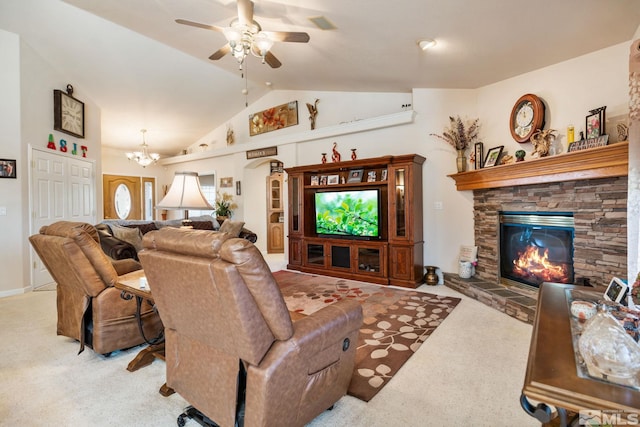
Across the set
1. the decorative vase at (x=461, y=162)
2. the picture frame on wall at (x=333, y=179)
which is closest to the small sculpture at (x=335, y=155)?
the picture frame on wall at (x=333, y=179)

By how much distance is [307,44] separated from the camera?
3627 mm

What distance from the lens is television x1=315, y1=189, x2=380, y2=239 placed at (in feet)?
15.2

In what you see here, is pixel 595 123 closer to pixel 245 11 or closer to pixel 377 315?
pixel 377 315

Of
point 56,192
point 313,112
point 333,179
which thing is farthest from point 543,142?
point 56,192

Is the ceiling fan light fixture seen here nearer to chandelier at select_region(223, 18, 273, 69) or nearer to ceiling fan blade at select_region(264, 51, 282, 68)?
chandelier at select_region(223, 18, 273, 69)

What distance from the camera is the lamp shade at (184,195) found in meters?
2.46

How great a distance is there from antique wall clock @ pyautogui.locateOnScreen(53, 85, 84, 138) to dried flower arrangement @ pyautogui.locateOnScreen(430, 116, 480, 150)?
5.85 metres

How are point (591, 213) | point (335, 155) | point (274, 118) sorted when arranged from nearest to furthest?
1. point (591, 213)
2. point (335, 155)
3. point (274, 118)

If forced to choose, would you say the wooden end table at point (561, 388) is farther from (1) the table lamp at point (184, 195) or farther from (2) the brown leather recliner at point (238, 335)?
(1) the table lamp at point (184, 195)

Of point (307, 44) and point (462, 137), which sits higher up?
point (307, 44)

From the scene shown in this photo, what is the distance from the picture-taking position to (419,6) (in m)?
2.50

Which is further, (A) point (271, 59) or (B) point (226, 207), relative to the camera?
(B) point (226, 207)

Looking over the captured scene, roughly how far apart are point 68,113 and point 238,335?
581 centimetres

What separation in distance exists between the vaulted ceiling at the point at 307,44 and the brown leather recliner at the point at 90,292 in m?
2.55
